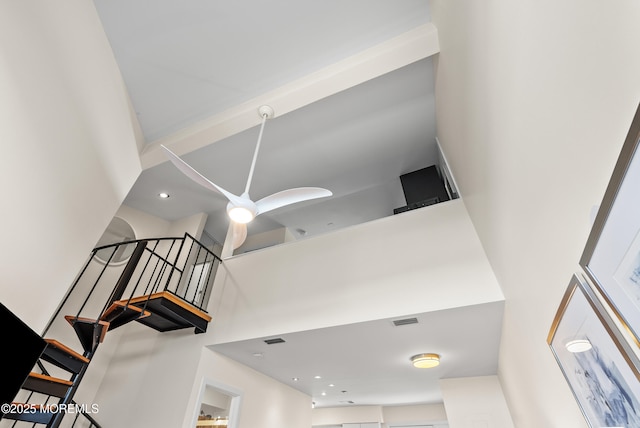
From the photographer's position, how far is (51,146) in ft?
7.25

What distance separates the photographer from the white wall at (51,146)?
1.87 metres

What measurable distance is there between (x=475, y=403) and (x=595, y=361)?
13.5 feet

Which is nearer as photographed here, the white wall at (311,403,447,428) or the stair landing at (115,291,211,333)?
the stair landing at (115,291,211,333)

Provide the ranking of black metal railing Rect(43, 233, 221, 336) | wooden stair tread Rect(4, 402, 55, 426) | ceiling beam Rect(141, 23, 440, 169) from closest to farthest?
wooden stair tread Rect(4, 402, 55, 426) < ceiling beam Rect(141, 23, 440, 169) < black metal railing Rect(43, 233, 221, 336)

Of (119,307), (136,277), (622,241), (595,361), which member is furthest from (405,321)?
(136,277)

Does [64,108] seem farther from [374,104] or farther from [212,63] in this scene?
[374,104]

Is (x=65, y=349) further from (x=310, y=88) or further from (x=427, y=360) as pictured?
(x=427, y=360)

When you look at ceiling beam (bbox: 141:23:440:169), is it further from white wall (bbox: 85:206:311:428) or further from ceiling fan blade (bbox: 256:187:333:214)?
white wall (bbox: 85:206:311:428)

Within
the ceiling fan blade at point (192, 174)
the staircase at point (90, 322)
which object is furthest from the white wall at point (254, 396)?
the ceiling fan blade at point (192, 174)

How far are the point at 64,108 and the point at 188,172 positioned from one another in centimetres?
95

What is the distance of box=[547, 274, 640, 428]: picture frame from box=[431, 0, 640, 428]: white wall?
4.9 inches

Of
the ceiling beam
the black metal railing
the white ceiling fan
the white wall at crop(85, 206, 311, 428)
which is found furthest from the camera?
the black metal railing

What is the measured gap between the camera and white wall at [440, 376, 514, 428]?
14.3ft

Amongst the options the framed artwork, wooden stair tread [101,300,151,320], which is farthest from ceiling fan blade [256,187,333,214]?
the framed artwork
